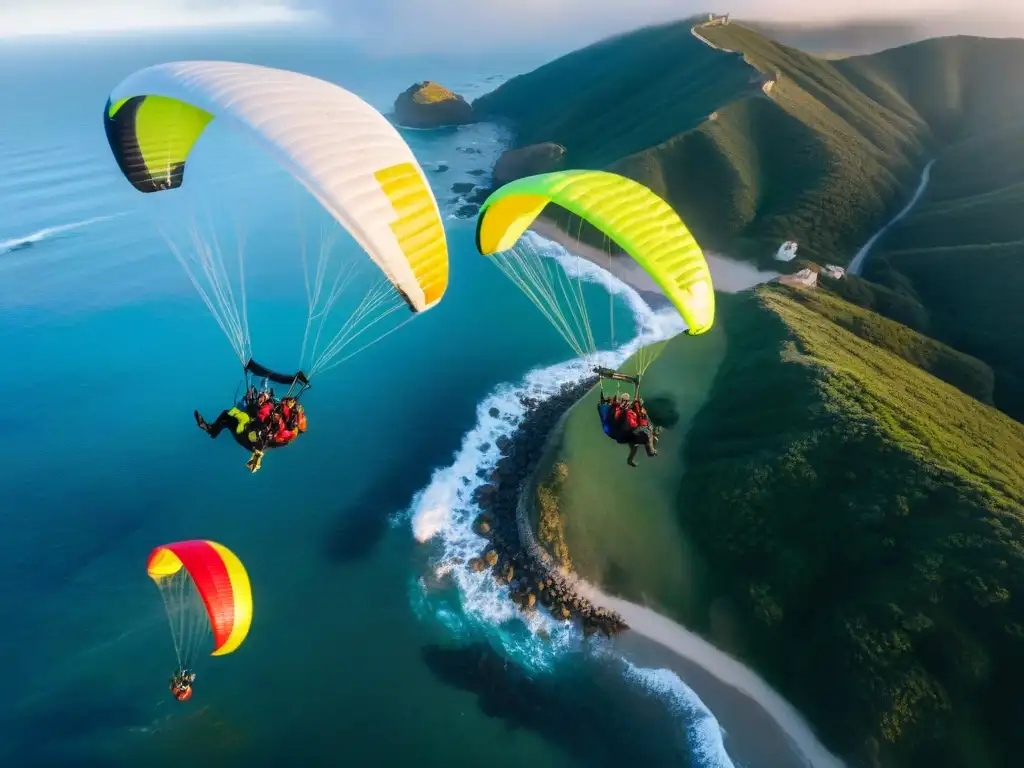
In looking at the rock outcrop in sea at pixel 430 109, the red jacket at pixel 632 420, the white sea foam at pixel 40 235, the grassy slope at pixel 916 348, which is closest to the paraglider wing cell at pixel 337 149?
the red jacket at pixel 632 420

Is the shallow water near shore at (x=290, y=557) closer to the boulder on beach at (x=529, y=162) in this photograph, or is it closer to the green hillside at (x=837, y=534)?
the green hillside at (x=837, y=534)

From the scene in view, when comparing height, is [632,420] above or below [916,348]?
above

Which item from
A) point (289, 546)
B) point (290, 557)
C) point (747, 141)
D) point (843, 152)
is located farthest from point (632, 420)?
point (843, 152)

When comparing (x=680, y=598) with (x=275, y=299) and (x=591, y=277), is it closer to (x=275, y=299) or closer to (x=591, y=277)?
(x=591, y=277)

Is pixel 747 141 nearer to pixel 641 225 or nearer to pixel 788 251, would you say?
pixel 788 251

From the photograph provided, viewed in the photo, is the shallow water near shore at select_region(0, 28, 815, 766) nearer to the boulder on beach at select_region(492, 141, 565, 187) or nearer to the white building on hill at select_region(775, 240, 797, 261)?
the white building on hill at select_region(775, 240, 797, 261)

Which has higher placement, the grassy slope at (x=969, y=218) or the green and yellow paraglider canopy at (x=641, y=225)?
the green and yellow paraglider canopy at (x=641, y=225)
